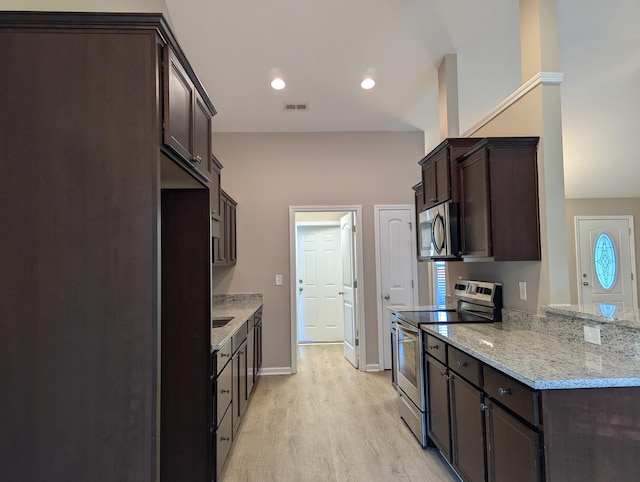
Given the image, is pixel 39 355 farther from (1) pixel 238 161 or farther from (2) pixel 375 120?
(2) pixel 375 120

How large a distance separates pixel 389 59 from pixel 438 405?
299 cm

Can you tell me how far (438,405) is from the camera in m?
2.39

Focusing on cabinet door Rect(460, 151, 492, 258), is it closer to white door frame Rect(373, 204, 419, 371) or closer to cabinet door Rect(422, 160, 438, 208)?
cabinet door Rect(422, 160, 438, 208)

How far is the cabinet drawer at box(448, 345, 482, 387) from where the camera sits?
1.85 metres

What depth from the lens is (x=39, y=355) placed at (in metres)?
1.24

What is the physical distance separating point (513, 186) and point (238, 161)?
3.31m

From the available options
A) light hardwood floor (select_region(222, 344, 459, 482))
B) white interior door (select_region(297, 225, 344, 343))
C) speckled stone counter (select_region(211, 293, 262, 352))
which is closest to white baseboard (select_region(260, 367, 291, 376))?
light hardwood floor (select_region(222, 344, 459, 482))

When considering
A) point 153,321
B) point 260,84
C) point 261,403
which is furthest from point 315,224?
point 153,321

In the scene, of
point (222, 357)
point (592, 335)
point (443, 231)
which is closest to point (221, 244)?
point (222, 357)

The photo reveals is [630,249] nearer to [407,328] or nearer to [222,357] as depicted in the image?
[407,328]

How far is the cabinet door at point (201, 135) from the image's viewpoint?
5.93 ft

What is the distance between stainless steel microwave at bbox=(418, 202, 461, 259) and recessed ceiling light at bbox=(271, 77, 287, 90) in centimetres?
198

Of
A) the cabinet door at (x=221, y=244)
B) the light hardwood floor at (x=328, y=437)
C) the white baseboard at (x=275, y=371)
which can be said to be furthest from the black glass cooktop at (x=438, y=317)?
the white baseboard at (x=275, y=371)

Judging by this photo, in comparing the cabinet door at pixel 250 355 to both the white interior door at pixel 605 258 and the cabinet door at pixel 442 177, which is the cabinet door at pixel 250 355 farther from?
the white interior door at pixel 605 258
